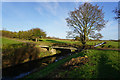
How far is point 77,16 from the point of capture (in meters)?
20.9

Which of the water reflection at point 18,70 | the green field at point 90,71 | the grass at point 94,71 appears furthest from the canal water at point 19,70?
the grass at point 94,71

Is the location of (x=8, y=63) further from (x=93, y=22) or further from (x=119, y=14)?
(x=119, y=14)

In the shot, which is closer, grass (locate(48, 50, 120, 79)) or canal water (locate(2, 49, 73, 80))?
grass (locate(48, 50, 120, 79))

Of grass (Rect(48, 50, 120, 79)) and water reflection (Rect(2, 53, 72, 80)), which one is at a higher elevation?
grass (Rect(48, 50, 120, 79))

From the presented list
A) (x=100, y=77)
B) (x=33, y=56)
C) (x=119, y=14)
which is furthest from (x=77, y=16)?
(x=100, y=77)

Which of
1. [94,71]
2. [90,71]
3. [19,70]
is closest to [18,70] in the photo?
[19,70]

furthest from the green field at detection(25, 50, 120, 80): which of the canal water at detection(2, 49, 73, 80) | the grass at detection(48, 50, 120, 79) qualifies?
the canal water at detection(2, 49, 73, 80)

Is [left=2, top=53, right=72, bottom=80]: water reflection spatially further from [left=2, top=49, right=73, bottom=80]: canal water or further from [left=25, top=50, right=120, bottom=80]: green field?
[left=25, top=50, right=120, bottom=80]: green field

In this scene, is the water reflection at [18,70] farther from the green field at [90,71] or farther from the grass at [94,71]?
the grass at [94,71]

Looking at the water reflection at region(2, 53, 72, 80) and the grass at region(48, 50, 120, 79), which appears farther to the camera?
the water reflection at region(2, 53, 72, 80)

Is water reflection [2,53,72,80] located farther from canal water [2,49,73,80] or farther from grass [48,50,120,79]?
grass [48,50,120,79]

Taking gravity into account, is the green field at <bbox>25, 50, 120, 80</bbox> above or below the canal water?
above

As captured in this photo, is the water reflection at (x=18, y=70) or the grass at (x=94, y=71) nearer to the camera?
the grass at (x=94, y=71)

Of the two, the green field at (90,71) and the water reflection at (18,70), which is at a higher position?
the green field at (90,71)
